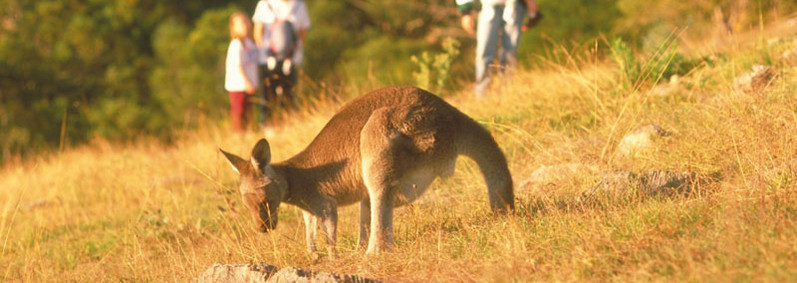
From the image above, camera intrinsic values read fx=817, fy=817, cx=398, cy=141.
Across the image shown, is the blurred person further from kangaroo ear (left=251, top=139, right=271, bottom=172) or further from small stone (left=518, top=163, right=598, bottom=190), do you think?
kangaroo ear (left=251, top=139, right=271, bottom=172)

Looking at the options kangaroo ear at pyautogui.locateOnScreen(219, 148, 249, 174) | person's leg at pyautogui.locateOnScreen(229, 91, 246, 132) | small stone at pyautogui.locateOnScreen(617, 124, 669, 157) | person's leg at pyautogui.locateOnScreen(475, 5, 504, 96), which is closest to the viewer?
kangaroo ear at pyautogui.locateOnScreen(219, 148, 249, 174)

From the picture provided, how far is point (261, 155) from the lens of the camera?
500cm

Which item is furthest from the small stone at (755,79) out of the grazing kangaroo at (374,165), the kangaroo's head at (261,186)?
the kangaroo's head at (261,186)

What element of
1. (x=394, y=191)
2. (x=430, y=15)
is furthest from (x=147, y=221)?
(x=430, y=15)

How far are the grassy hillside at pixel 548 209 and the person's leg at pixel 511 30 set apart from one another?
399 millimetres

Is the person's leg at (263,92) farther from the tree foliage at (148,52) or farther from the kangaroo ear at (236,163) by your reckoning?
the tree foliage at (148,52)

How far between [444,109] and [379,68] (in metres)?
16.4

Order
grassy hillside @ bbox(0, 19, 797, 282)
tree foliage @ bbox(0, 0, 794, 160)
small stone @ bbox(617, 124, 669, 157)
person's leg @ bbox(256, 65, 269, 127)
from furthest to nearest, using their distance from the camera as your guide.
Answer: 1. tree foliage @ bbox(0, 0, 794, 160)
2. person's leg @ bbox(256, 65, 269, 127)
3. small stone @ bbox(617, 124, 669, 157)
4. grassy hillside @ bbox(0, 19, 797, 282)

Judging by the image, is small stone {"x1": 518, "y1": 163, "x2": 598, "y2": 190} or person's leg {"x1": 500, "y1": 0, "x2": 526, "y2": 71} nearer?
small stone {"x1": 518, "y1": 163, "x2": 598, "y2": 190}

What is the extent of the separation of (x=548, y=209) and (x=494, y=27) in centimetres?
487

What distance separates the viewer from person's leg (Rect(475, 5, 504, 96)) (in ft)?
31.4

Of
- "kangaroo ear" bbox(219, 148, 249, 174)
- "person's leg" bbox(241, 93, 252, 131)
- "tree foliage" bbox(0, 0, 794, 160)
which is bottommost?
"kangaroo ear" bbox(219, 148, 249, 174)

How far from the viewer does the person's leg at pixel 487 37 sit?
9570mm

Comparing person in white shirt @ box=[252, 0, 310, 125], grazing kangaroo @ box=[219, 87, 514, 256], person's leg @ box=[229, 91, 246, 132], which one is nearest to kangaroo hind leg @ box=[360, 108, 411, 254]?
grazing kangaroo @ box=[219, 87, 514, 256]
